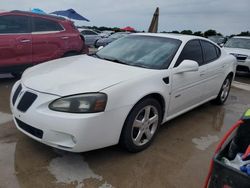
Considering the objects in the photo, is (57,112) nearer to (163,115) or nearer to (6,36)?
(163,115)

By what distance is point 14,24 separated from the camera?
221 inches

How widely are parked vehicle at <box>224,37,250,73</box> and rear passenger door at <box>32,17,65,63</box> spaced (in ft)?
20.0

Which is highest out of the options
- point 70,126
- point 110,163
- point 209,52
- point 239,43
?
point 209,52

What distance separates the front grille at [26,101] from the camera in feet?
8.42

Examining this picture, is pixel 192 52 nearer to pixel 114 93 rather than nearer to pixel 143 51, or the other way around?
pixel 143 51

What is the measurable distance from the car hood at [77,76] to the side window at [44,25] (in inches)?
119

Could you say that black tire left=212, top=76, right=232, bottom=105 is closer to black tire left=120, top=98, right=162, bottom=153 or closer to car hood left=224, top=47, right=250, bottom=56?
black tire left=120, top=98, right=162, bottom=153

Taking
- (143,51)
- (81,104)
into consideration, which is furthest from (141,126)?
(143,51)

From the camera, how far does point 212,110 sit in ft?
15.9

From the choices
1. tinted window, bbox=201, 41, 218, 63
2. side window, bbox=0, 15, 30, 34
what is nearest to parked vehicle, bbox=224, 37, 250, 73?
tinted window, bbox=201, 41, 218, 63

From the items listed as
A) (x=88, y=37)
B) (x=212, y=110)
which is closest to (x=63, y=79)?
(x=212, y=110)

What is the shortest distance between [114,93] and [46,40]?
4192 millimetres

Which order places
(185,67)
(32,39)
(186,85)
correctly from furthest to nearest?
(32,39), (186,85), (185,67)

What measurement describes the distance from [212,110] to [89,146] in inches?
124
